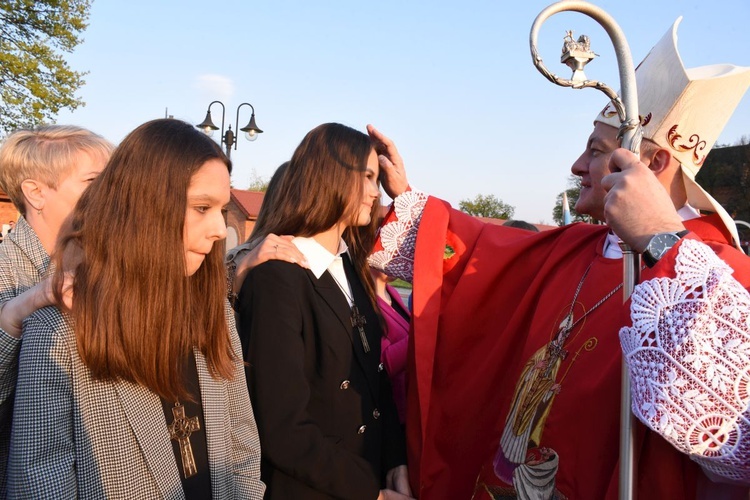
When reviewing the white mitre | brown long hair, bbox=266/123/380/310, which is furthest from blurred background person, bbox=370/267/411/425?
the white mitre

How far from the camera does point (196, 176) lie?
198 cm

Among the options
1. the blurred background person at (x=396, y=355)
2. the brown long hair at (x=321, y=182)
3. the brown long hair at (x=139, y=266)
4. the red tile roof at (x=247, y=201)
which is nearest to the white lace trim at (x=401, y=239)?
→ the blurred background person at (x=396, y=355)

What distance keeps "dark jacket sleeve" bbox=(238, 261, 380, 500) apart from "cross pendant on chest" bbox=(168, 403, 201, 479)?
0.31 meters

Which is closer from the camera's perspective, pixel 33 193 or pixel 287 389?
pixel 287 389

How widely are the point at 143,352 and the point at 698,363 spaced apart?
1410mm

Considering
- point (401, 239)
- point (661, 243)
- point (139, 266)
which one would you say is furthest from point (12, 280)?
point (661, 243)

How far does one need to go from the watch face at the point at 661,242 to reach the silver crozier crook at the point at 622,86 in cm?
6

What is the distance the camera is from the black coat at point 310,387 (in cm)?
218

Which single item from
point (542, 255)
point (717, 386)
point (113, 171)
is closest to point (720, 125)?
point (542, 255)

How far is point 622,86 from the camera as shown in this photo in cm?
170

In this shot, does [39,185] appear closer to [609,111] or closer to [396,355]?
[396,355]

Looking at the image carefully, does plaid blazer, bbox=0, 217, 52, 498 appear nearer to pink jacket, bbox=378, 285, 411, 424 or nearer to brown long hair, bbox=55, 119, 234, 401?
brown long hair, bbox=55, 119, 234, 401

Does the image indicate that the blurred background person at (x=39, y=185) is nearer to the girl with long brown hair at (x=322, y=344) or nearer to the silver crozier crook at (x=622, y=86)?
the girl with long brown hair at (x=322, y=344)

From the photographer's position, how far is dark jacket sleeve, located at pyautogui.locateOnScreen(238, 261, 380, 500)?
2.16 meters
